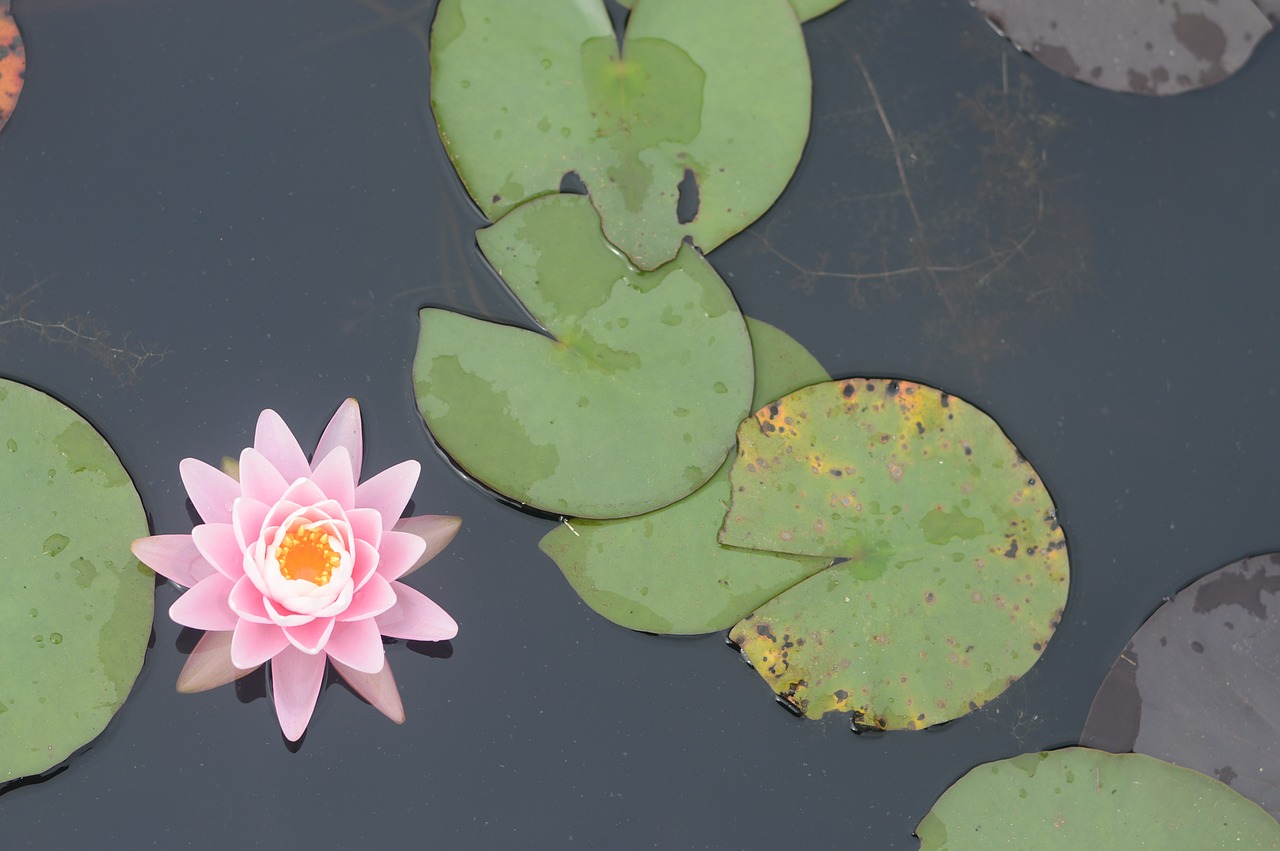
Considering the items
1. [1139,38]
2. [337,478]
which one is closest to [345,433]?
[337,478]

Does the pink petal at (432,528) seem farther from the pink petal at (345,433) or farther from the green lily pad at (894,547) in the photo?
the green lily pad at (894,547)

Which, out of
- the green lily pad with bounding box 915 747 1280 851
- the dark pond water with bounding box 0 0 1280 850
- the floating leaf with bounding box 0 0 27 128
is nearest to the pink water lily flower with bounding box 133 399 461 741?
the dark pond water with bounding box 0 0 1280 850

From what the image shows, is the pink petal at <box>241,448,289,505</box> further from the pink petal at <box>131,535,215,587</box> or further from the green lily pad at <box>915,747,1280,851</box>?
the green lily pad at <box>915,747,1280,851</box>

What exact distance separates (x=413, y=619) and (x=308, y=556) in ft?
0.98

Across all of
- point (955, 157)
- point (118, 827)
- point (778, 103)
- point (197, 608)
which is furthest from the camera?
point (955, 157)

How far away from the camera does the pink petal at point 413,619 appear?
2182 mm

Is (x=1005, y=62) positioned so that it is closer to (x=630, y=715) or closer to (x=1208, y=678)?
(x=1208, y=678)

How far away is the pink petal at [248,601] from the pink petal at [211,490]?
7.5 inches

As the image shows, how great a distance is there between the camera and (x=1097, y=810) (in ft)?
7.70

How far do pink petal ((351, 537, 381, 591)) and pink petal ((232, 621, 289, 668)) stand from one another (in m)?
0.22

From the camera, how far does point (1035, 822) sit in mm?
2348

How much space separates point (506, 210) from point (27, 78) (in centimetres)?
145

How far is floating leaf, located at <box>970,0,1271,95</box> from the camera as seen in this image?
263 cm

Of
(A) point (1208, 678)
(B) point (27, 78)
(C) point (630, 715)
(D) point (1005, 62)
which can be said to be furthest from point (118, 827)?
(D) point (1005, 62)
